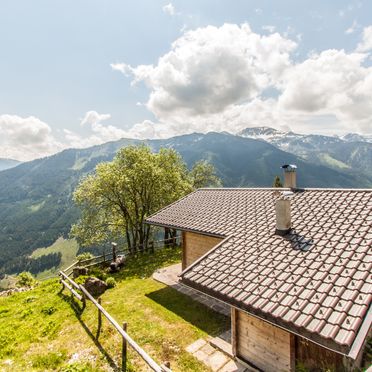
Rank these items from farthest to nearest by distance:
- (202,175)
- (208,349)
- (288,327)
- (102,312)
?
(202,175) < (102,312) < (208,349) < (288,327)

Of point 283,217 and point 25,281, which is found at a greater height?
point 283,217

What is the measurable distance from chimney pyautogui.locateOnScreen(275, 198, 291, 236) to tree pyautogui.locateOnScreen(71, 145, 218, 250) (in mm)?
19370

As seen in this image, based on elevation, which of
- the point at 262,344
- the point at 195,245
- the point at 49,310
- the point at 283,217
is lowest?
the point at 49,310

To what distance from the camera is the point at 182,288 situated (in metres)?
16.0

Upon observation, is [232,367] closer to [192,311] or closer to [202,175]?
[192,311]

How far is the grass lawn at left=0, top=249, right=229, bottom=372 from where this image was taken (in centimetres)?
963

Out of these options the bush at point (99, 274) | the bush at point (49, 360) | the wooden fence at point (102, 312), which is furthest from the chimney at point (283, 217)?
the bush at point (99, 274)

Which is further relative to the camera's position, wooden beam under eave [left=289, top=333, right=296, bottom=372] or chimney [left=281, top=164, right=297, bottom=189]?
chimney [left=281, top=164, right=297, bottom=189]

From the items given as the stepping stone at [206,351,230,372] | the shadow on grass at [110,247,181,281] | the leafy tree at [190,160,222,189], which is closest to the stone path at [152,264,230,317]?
the shadow on grass at [110,247,181,281]

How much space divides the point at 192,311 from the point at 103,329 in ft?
14.4

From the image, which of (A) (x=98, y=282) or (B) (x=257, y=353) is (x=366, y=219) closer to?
(B) (x=257, y=353)

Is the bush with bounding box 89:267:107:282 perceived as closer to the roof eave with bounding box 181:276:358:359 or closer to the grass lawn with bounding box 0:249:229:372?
the grass lawn with bounding box 0:249:229:372

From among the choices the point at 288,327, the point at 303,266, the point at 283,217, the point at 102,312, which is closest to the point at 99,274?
the point at 102,312

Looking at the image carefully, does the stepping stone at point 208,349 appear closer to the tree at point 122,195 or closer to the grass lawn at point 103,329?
the grass lawn at point 103,329
